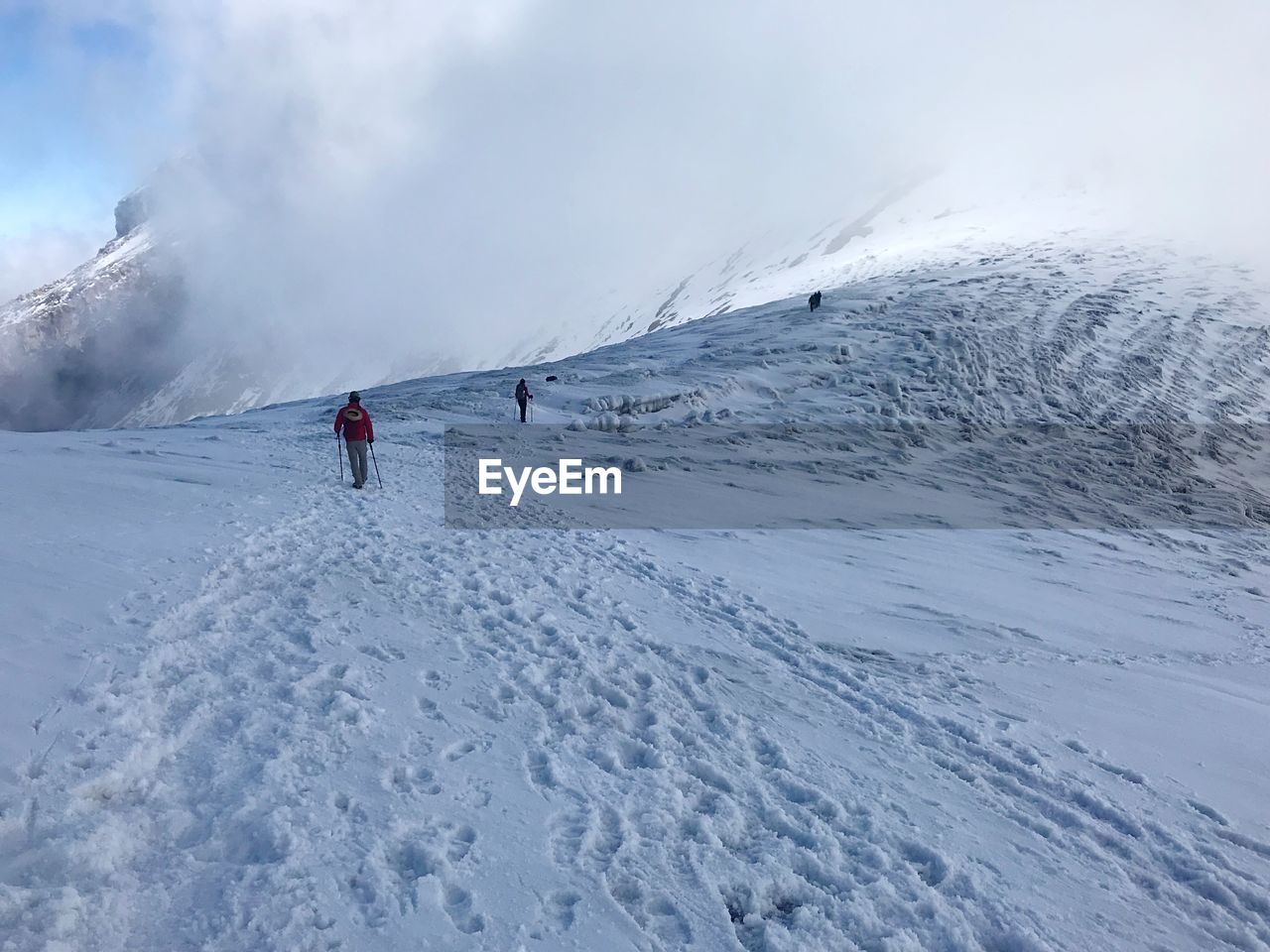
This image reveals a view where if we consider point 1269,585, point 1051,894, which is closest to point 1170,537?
point 1269,585

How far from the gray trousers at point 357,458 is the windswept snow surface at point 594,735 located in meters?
1.08

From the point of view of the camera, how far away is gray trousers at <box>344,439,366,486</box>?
12664 millimetres

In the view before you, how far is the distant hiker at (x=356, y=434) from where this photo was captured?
499 inches

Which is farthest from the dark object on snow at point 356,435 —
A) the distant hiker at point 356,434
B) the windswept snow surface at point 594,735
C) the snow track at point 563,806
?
the snow track at point 563,806

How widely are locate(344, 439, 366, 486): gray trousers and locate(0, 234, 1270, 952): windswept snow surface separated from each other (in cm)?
108

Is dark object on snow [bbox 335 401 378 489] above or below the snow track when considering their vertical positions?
above

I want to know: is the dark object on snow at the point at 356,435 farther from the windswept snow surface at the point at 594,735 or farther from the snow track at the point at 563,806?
the snow track at the point at 563,806

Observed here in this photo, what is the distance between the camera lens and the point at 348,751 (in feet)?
16.3

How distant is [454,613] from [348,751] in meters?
2.60

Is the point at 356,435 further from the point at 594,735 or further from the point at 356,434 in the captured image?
the point at 594,735

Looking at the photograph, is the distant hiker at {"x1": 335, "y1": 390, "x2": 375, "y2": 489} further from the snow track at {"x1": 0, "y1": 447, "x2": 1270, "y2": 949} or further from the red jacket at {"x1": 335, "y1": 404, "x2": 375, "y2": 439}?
the snow track at {"x1": 0, "y1": 447, "x2": 1270, "y2": 949}

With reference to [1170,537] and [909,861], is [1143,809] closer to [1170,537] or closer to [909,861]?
[909,861]

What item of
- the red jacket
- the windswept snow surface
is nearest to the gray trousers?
the red jacket

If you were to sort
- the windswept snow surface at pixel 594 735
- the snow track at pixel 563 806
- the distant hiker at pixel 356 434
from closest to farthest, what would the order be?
the snow track at pixel 563 806
the windswept snow surface at pixel 594 735
the distant hiker at pixel 356 434
